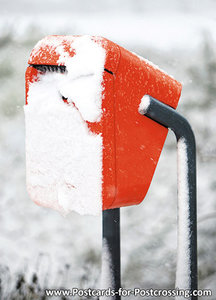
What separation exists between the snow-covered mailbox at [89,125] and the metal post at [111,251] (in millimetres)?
112

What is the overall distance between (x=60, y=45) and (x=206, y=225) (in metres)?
2.39

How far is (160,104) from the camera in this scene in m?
0.88

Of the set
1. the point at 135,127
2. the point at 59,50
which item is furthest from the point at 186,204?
the point at 59,50

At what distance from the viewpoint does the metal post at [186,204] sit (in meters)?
0.91

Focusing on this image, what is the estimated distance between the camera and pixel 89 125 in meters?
0.79

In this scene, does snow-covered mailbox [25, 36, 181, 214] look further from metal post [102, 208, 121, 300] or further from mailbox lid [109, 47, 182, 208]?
metal post [102, 208, 121, 300]

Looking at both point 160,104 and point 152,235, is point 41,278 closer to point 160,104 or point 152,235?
point 152,235

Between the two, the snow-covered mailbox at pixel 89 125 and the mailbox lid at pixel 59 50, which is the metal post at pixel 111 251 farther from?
the mailbox lid at pixel 59 50

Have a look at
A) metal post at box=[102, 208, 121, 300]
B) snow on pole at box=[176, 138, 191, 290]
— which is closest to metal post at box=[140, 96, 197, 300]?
snow on pole at box=[176, 138, 191, 290]

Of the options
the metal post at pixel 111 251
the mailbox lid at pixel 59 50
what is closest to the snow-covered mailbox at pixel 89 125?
the mailbox lid at pixel 59 50

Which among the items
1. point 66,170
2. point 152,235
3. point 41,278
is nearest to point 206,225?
point 152,235

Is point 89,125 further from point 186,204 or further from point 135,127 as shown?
point 186,204

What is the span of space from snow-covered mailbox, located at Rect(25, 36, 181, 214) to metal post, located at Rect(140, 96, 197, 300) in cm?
5

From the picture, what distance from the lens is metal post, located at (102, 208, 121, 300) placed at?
3.22 ft
